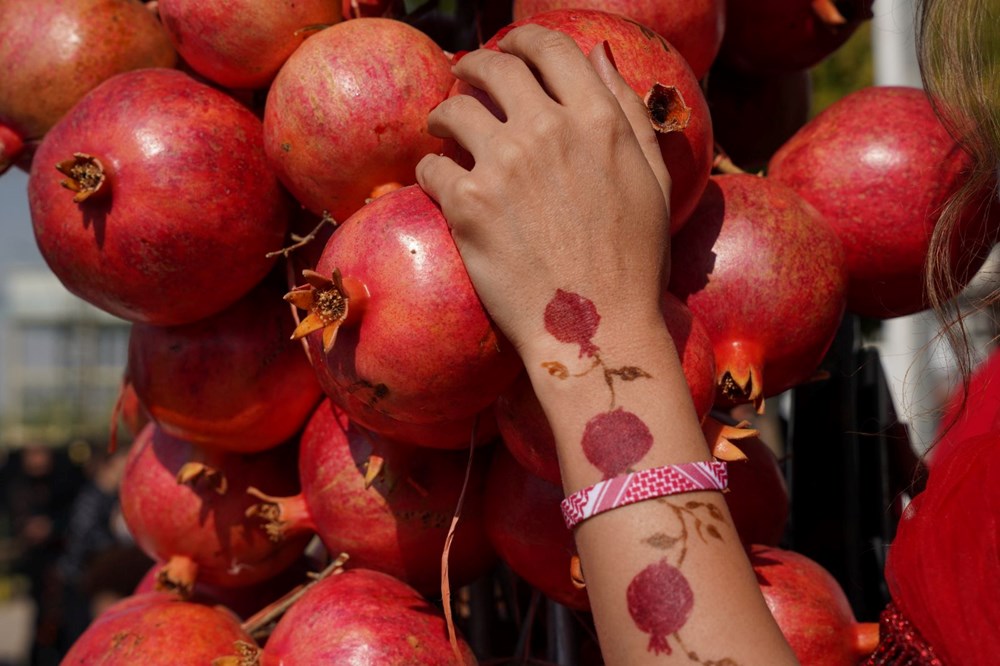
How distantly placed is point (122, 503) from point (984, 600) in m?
1.48

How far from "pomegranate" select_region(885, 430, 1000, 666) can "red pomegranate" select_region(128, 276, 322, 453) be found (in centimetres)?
98

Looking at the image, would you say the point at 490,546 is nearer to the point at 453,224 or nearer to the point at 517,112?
the point at 453,224

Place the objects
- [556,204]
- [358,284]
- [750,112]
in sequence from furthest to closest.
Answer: [750,112] < [358,284] < [556,204]

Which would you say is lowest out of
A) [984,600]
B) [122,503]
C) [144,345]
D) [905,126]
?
[122,503]

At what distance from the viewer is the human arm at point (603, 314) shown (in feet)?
3.41

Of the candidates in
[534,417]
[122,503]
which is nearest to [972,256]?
[534,417]

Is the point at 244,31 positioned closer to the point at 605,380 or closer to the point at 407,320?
the point at 407,320

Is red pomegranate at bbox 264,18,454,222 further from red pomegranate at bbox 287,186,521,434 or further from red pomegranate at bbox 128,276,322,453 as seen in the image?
red pomegranate at bbox 128,276,322,453

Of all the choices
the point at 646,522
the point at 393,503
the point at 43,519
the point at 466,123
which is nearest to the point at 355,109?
the point at 466,123

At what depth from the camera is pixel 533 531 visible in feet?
4.73

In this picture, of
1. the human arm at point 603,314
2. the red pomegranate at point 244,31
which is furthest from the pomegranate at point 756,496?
the red pomegranate at point 244,31

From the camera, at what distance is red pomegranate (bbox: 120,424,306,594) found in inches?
68.0

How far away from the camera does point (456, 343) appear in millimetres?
1212

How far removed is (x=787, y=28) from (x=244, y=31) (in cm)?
101
